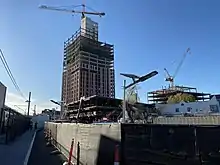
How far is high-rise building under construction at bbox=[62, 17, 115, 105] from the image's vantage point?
102 metres

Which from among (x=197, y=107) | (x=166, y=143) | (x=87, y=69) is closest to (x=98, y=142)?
(x=166, y=143)

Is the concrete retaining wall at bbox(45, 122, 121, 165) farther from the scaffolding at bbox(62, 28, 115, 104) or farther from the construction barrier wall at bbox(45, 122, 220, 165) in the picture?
the scaffolding at bbox(62, 28, 115, 104)

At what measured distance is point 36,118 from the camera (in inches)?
2461

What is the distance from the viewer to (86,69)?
102312 millimetres

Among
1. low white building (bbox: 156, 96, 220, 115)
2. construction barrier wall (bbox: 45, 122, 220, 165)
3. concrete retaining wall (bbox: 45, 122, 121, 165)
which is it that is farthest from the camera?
low white building (bbox: 156, 96, 220, 115)

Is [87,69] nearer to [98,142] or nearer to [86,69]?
[86,69]

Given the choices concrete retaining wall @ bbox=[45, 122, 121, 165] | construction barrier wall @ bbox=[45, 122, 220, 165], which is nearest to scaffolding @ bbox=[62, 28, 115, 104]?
concrete retaining wall @ bbox=[45, 122, 121, 165]

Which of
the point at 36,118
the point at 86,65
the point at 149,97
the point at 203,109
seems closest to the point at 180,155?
the point at 36,118

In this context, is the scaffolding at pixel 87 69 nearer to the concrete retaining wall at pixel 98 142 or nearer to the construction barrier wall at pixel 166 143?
the concrete retaining wall at pixel 98 142

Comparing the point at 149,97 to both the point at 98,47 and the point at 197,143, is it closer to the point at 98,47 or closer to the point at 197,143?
the point at 98,47

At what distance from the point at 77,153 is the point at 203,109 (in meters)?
64.5

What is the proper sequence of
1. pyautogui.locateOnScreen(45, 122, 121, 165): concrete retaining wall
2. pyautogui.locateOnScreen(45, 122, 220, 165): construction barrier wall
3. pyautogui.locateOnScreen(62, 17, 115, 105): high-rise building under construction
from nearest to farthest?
1. pyautogui.locateOnScreen(45, 122, 220, 165): construction barrier wall
2. pyautogui.locateOnScreen(45, 122, 121, 165): concrete retaining wall
3. pyautogui.locateOnScreen(62, 17, 115, 105): high-rise building under construction

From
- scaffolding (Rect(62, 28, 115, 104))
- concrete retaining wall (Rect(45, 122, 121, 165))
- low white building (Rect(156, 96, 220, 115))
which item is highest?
scaffolding (Rect(62, 28, 115, 104))

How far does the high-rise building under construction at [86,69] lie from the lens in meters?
102
